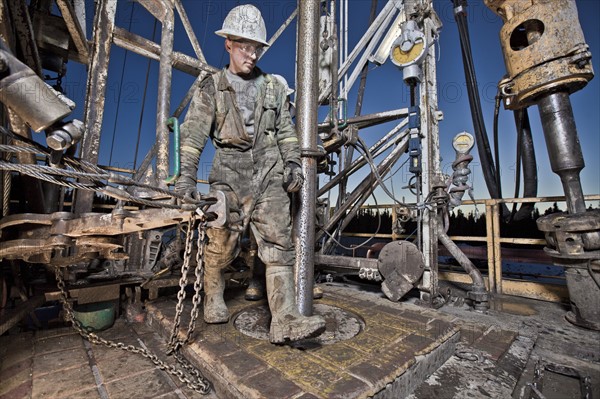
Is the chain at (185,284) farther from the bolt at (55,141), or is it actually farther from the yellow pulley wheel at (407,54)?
the yellow pulley wheel at (407,54)

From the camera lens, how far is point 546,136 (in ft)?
12.0

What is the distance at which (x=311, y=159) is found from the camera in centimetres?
282

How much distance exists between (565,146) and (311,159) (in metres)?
3.23

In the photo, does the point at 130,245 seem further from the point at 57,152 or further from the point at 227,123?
the point at 57,152

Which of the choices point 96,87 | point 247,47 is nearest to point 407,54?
point 247,47

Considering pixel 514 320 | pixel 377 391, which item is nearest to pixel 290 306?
pixel 377 391

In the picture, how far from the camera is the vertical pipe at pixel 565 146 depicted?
3482 mm

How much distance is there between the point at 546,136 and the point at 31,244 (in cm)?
533

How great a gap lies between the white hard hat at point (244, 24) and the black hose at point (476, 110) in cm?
591

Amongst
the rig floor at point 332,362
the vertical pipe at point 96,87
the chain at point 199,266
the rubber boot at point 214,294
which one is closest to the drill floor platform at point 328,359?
the rig floor at point 332,362

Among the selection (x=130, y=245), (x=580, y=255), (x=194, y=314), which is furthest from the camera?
(x=130, y=245)

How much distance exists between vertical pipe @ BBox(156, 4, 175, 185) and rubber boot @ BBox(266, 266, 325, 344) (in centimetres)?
253

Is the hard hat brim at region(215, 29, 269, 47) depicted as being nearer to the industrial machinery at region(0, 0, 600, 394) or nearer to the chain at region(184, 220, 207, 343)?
the industrial machinery at region(0, 0, 600, 394)

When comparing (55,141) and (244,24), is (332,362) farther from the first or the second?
(244,24)
